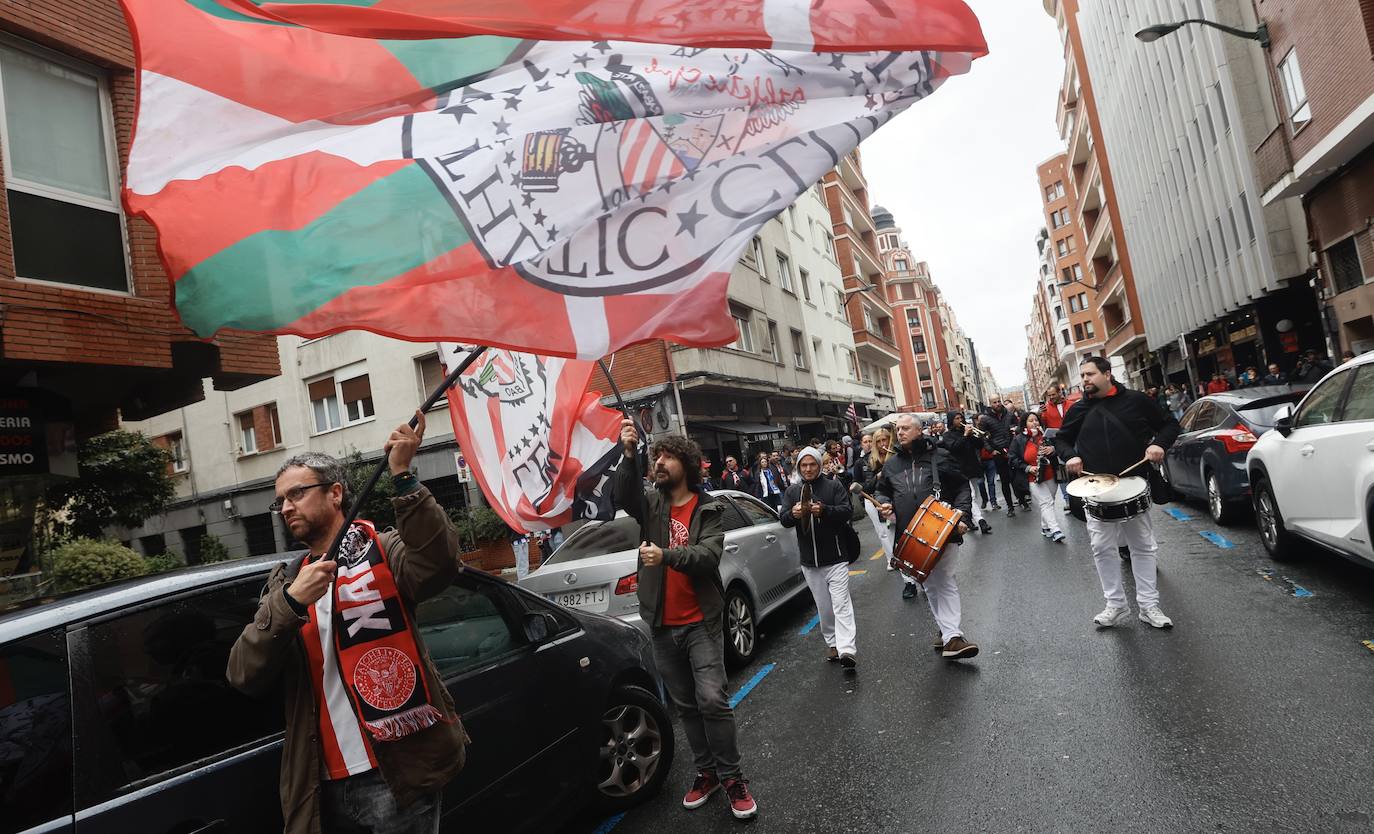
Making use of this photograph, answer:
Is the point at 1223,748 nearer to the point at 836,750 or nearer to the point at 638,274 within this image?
the point at 836,750

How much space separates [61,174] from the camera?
868cm

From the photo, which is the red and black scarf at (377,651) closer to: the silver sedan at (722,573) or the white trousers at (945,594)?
the silver sedan at (722,573)

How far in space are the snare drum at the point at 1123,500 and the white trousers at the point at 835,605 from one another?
6.11 ft

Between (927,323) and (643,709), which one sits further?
(927,323)

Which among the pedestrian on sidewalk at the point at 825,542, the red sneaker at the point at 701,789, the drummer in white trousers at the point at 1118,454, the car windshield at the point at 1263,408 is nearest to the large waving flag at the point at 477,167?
the red sneaker at the point at 701,789

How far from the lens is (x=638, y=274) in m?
3.18

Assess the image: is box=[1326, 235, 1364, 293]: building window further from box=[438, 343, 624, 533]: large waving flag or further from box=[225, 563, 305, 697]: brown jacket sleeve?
box=[225, 563, 305, 697]: brown jacket sleeve

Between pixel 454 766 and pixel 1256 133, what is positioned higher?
pixel 1256 133

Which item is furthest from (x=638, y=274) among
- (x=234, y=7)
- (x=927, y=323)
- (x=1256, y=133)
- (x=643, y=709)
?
(x=927, y=323)

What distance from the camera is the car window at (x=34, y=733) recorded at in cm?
211

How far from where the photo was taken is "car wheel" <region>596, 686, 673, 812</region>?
163 inches

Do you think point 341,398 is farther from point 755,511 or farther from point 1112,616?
point 1112,616

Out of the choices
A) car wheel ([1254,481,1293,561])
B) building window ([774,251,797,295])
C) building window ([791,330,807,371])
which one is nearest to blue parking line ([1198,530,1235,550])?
car wheel ([1254,481,1293,561])

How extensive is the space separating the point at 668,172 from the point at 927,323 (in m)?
97.6
